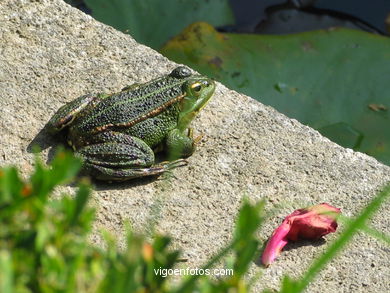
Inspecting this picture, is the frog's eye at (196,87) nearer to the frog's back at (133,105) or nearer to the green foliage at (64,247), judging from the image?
the frog's back at (133,105)

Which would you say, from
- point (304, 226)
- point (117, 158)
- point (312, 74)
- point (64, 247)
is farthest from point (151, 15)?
point (64, 247)

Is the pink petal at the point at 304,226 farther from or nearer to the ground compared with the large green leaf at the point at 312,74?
farther from the ground

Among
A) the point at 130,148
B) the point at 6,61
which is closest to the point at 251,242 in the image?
the point at 130,148

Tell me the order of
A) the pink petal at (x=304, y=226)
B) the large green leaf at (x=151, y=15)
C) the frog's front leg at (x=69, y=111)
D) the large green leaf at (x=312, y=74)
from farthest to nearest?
the large green leaf at (x=151, y=15)
the large green leaf at (x=312, y=74)
the frog's front leg at (x=69, y=111)
the pink petal at (x=304, y=226)

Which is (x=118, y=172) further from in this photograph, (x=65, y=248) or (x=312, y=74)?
(x=312, y=74)

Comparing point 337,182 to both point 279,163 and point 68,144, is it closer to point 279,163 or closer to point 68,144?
point 279,163

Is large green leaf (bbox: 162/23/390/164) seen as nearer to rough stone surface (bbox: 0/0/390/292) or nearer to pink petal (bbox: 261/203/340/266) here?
rough stone surface (bbox: 0/0/390/292)

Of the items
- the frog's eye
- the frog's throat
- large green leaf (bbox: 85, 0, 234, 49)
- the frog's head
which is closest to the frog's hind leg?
the frog's throat

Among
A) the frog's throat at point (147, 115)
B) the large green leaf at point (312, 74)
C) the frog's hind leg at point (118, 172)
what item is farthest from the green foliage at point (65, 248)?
the large green leaf at point (312, 74)
